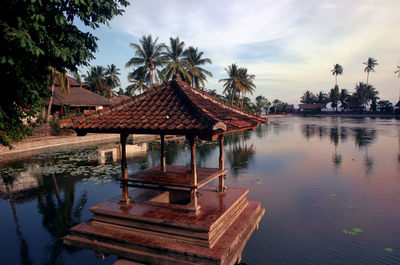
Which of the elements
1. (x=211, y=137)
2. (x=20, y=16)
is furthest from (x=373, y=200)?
(x=20, y=16)

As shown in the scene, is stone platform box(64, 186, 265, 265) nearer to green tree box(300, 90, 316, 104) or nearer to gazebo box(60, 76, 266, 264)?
gazebo box(60, 76, 266, 264)

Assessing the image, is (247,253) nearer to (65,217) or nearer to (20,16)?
(65,217)

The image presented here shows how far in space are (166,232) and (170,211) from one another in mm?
596

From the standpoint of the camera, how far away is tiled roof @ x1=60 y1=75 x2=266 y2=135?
534 centimetres

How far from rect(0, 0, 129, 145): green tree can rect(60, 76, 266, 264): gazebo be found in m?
1.18

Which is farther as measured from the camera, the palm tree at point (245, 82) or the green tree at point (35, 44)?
the palm tree at point (245, 82)

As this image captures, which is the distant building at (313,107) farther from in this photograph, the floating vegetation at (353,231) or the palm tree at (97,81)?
the floating vegetation at (353,231)

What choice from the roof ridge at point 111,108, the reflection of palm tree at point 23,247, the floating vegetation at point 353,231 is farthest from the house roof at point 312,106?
the reflection of palm tree at point 23,247

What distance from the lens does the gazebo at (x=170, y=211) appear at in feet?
17.3

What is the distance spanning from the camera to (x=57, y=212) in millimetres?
9969

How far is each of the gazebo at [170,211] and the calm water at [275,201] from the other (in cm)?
131

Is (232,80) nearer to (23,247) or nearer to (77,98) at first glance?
(77,98)

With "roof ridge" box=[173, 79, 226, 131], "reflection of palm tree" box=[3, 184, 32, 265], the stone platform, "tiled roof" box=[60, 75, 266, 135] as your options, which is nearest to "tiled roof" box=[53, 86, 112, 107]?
"reflection of palm tree" box=[3, 184, 32, 265]

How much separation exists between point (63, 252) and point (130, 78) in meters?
28.8
